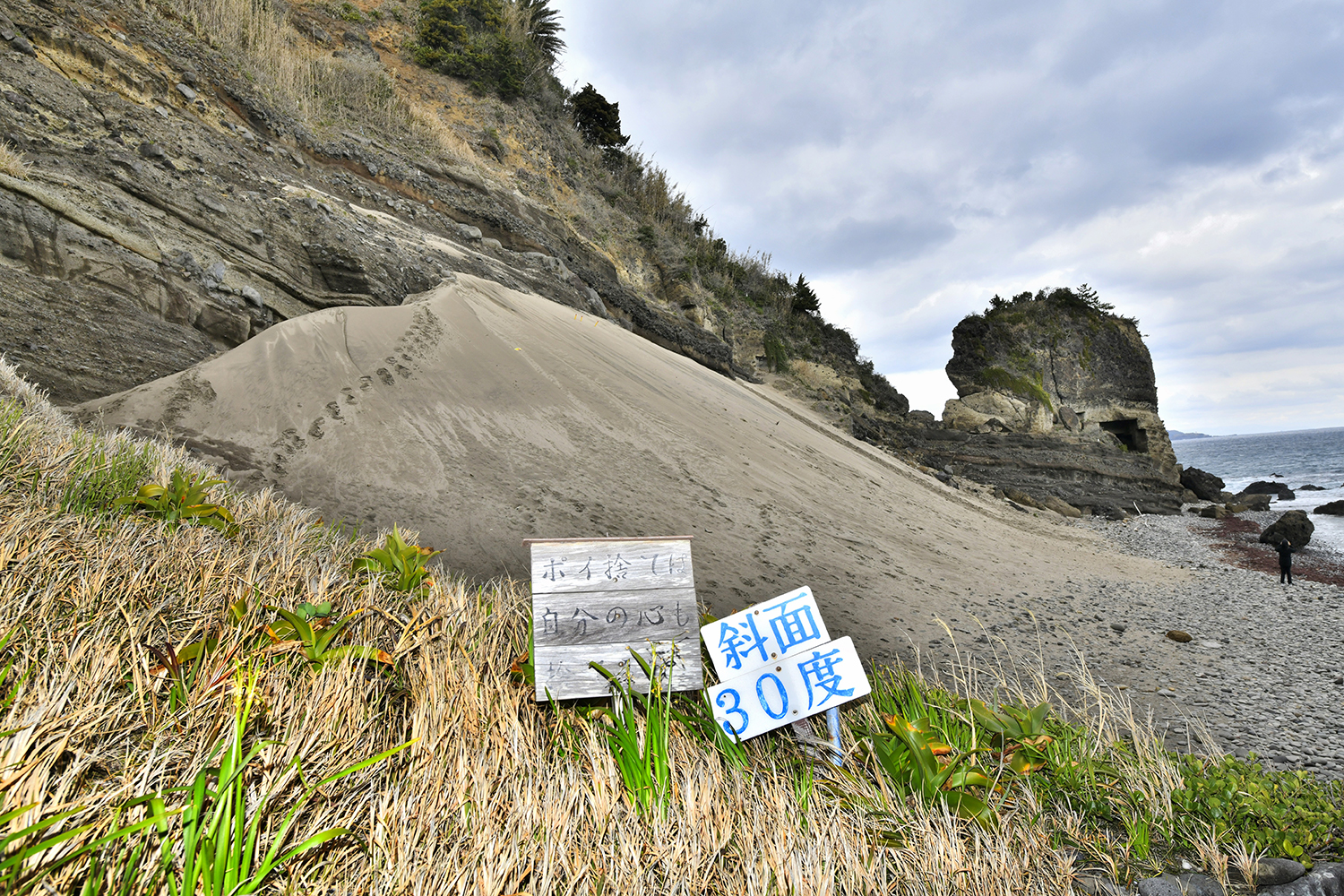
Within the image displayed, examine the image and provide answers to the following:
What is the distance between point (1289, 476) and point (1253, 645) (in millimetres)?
44327

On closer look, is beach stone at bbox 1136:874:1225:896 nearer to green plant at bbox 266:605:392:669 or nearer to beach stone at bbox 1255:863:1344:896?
beach stone at bbox 1255:863:1344:896

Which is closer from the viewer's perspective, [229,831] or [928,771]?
[229,831]

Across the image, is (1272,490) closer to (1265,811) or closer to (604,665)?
(1265,811)

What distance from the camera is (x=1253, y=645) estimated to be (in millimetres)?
4945

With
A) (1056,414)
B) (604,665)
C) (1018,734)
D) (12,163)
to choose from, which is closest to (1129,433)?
(1056,414)

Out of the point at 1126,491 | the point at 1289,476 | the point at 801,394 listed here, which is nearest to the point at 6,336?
the point at 801,394

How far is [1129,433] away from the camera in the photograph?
2245cm

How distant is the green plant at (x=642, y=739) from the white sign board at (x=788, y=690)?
232 mm

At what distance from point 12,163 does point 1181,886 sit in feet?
30.4

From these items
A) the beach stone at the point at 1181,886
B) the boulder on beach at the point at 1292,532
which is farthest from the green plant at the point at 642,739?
the boulder on beach at the point at 1292,532

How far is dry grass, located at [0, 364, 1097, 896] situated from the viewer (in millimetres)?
1521

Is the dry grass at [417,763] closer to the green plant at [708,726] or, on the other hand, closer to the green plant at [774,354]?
the green plant at [708,726]

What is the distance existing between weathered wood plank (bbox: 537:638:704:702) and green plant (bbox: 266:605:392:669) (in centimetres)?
58

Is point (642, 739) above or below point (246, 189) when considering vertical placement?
below
